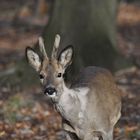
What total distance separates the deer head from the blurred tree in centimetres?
527

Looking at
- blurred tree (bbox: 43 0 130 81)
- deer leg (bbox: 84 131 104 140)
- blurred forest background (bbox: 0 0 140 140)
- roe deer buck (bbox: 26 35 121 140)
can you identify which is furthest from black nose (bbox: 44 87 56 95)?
blurred tree (bbox: 43 0 130 81)

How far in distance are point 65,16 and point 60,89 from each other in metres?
6.07

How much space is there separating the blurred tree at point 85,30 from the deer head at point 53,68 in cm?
527

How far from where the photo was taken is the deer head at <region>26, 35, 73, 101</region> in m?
7.18

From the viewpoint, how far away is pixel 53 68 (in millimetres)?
7375

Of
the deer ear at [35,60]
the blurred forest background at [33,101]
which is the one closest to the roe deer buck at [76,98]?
the deer ear at [35,60]

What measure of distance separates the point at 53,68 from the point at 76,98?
476 millimetres

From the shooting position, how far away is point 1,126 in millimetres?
10516

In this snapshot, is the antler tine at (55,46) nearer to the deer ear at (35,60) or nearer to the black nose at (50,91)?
the deer ear at (35,60)

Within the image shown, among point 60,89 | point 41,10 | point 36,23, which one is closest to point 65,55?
point 60,89

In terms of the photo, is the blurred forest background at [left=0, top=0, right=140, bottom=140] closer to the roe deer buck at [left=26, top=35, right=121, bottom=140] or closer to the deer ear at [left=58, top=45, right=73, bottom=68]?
the roe deer buck at [left=26, top=35, right=121, bottom=140]

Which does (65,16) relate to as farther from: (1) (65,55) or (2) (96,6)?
(1) (65,55)

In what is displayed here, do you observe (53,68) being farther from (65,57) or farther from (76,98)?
(76,98)

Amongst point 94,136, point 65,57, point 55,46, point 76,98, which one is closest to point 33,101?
point 94,136
